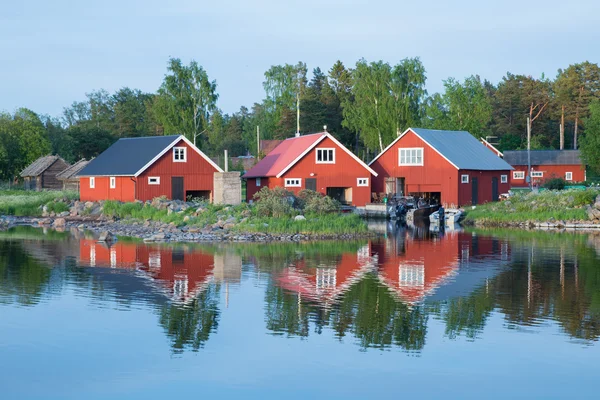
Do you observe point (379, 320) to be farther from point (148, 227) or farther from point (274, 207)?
point (148, 227)

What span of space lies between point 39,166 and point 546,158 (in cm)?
4626

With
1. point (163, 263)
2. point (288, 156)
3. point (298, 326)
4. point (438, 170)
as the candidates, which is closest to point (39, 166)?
point (288, 156)

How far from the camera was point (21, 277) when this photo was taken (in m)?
22.8

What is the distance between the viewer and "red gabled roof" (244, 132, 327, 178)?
163 feet

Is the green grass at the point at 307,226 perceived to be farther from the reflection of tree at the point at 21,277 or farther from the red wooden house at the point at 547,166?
the red wooden house at the point at 547,166

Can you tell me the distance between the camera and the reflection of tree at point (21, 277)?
19625mm

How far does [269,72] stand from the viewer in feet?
268

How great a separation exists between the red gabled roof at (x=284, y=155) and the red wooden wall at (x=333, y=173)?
49cm

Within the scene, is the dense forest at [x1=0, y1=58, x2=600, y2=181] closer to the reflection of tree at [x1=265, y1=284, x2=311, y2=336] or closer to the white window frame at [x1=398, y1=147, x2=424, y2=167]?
the white window frame at [x1=398, y1=147, x2=424, y2=167]

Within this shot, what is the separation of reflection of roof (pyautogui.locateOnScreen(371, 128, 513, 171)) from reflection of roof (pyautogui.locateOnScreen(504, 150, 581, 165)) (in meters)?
20.1

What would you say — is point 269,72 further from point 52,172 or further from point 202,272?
point 202,272

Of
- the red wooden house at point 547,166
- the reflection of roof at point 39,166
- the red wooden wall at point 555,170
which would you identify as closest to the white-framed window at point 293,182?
the reflection of roof at point 39,166

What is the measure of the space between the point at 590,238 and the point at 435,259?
38.6ft

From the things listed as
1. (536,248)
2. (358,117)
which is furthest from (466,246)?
(358,117)
